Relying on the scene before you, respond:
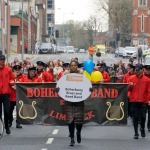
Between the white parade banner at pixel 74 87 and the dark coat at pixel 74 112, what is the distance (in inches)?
4.1

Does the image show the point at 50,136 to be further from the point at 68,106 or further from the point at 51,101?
the point at 68,106

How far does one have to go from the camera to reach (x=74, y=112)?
13320 mm

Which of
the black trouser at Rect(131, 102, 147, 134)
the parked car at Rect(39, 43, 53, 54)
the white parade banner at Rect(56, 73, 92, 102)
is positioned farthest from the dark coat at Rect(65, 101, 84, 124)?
the parked car at Rect(39, 43, 53, 54)

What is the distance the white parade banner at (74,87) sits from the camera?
527 inches

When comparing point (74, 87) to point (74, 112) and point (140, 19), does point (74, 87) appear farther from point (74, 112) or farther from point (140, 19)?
point (140, 19)

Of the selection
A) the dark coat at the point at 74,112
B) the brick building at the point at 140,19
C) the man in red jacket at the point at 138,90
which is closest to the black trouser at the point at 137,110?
the man in red jacket at the point at 138,90

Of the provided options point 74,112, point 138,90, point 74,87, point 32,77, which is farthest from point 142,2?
point 74,112

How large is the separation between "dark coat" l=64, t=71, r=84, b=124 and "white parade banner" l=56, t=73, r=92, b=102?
4.1 inches

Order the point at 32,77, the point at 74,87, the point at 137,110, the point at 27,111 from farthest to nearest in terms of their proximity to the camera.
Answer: the point at 32,77 < the point at 27,111 < the point at 137,110 < the point at 74,87

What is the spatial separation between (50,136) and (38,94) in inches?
40.3

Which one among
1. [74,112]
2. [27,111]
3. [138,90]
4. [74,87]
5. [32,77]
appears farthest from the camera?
[32,77]

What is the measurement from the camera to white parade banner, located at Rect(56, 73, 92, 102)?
13.4 meters

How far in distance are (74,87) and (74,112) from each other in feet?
1.77

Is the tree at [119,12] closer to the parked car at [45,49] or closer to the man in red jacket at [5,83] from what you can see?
the parked car at [45,49]
